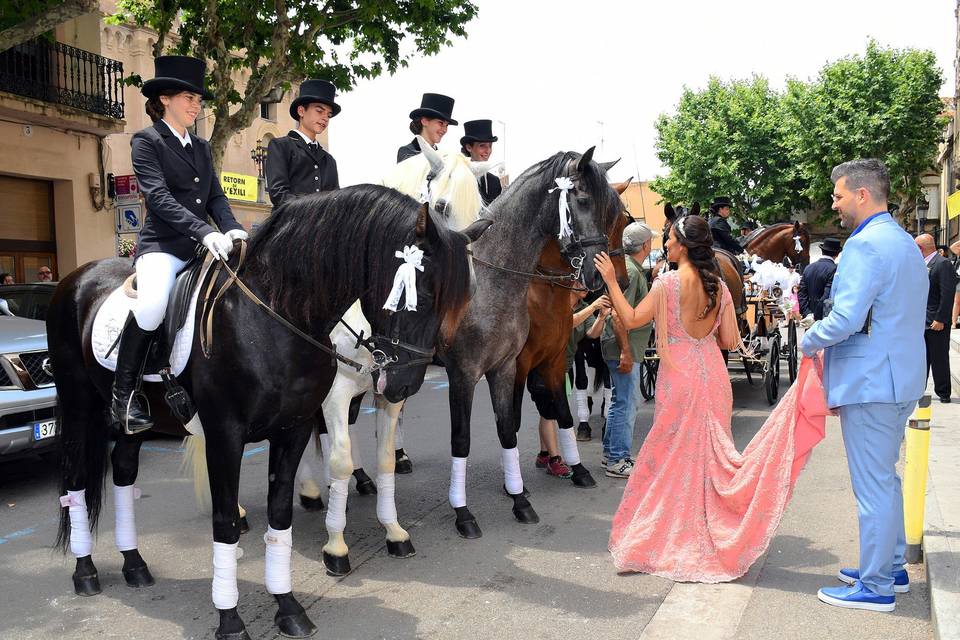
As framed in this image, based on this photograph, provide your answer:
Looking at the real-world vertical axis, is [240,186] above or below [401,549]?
above

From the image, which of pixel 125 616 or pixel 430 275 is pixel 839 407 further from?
pixel 125 616

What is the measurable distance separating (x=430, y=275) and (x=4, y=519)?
4.42m

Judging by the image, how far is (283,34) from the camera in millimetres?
13180

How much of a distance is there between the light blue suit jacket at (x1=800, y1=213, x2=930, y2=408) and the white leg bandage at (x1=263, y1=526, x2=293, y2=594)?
278 cm

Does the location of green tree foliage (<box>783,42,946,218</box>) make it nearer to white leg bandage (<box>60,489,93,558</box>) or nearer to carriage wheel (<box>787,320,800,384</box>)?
carriage wheel (<box>787,320,800,384</box>)

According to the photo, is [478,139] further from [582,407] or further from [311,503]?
[311,503]

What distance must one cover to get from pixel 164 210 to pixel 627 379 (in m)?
4.32

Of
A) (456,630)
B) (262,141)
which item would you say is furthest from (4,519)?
(262,141)

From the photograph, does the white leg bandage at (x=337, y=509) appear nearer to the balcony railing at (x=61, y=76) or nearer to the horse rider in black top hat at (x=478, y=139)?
the horse rider in black top hat at (x=478, y=139)

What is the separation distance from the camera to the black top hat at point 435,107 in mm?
6199

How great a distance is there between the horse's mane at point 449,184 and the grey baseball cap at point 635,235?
7.25ft

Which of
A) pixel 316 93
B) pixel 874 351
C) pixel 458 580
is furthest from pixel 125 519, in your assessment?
pixel 874 351

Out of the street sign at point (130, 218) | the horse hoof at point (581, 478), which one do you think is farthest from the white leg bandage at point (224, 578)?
the street sign at point (130, 218)

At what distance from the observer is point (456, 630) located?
393 cm
